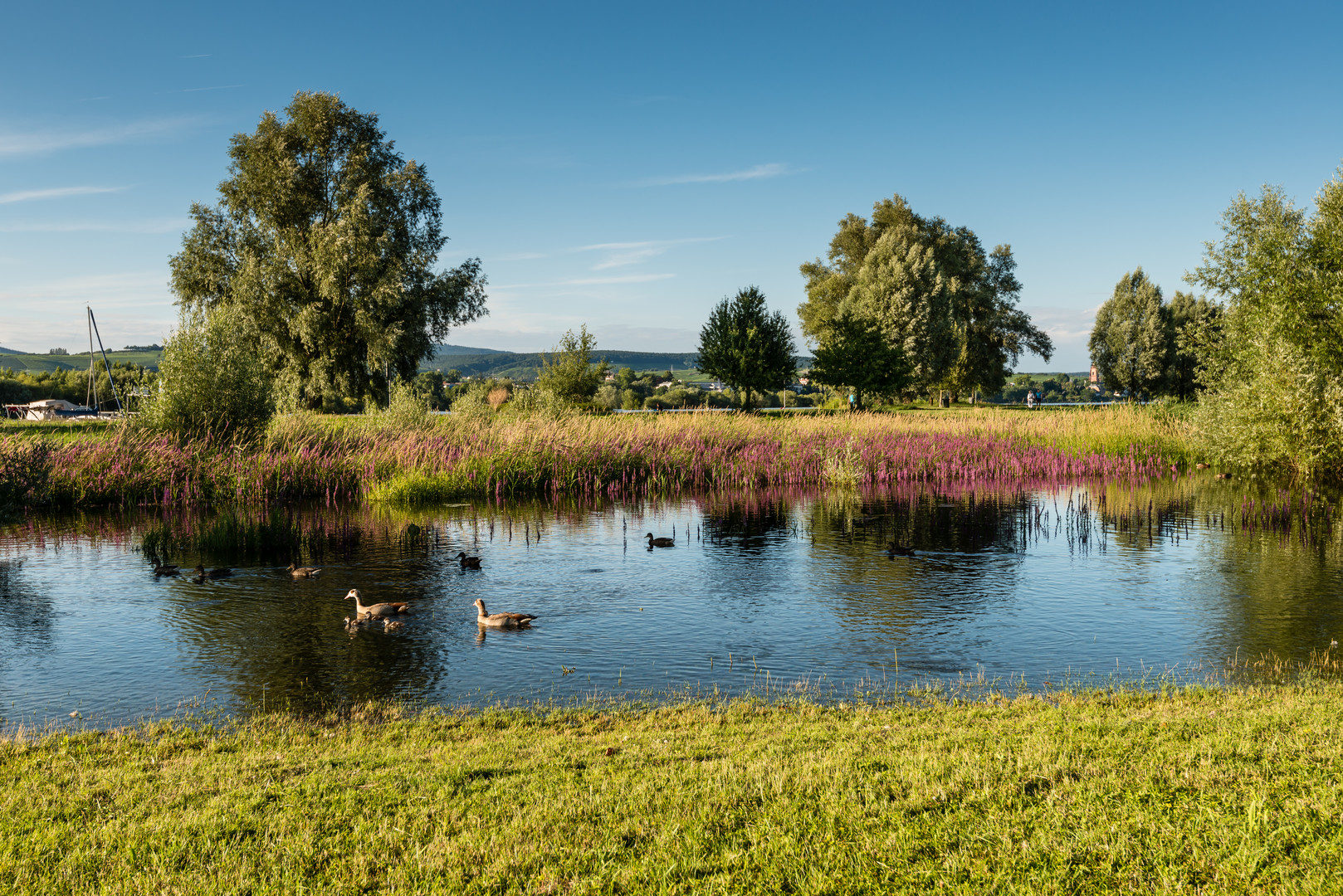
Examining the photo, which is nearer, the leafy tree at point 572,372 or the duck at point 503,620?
the duck at point 503,620

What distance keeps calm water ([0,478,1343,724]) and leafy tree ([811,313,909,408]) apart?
1607 inches

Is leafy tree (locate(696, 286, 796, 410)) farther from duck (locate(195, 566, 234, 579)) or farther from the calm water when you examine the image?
duck (locate(195, 566, 234, 579))

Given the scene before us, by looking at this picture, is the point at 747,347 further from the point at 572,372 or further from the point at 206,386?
the point at 206,386

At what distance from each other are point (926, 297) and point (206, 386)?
50.5 m

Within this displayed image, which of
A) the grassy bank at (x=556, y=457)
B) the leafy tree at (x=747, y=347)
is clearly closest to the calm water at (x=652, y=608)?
the grassy bank at (x=556, y=457)

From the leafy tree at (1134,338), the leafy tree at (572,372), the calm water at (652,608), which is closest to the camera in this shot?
the calm water at (652,608)

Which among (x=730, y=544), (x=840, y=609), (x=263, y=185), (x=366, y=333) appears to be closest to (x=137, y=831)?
(x=840, y=609)

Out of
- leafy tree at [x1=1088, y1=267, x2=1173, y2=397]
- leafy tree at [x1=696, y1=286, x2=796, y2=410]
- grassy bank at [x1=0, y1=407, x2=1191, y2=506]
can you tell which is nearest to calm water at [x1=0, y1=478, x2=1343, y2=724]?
grassy bank at [x1=0, y1=407, x2=1191, y2=506]

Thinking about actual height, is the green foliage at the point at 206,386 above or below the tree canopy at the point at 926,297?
below

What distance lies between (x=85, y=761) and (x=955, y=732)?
6576 mm

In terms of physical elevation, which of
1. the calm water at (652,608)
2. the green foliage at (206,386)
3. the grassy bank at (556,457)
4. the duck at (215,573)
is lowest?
the calm water at (652,608)

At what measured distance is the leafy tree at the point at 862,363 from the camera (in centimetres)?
6172

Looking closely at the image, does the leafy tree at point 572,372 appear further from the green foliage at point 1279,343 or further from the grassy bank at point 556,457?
the green foliage at point 1279,343

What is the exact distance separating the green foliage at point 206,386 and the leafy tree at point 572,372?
18648 mm
